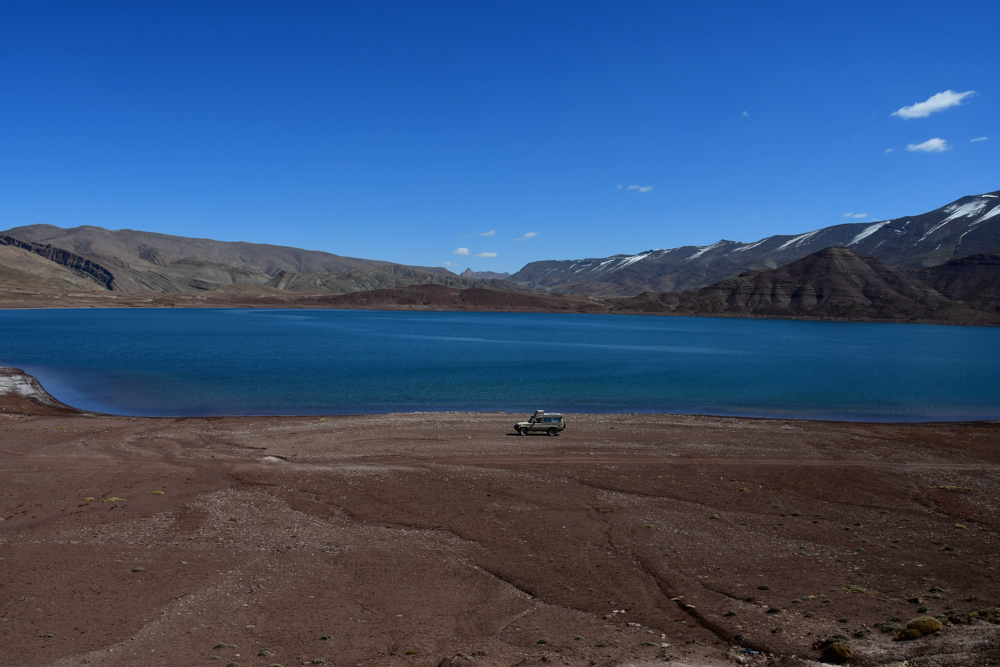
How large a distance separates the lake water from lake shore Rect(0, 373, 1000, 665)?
1503cm

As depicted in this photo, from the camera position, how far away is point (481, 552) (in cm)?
1442

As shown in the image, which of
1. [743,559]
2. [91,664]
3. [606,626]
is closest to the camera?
[91,664]

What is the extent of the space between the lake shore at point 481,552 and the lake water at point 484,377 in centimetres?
1503

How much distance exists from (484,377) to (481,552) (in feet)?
134

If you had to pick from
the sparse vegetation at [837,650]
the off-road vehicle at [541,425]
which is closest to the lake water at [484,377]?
the off-road vehicle at [541,425]

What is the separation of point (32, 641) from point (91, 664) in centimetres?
158

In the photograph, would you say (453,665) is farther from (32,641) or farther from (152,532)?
(152,532)

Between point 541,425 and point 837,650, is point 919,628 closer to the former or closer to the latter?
point 837,650

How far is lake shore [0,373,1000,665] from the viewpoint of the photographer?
10039 mm

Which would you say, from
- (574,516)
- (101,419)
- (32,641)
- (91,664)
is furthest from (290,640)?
(101,419)

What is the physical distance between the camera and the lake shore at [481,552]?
10.0 metres

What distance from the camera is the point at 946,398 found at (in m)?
49.5

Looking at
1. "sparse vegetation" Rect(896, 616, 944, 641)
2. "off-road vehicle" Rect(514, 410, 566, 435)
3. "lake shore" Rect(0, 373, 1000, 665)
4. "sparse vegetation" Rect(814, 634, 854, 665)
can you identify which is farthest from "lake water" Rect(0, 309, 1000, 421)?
"sparse vegetation" Rect(896, 616, 944, 641)

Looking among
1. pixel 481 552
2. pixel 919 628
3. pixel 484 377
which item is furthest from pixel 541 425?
pixel 484 377
